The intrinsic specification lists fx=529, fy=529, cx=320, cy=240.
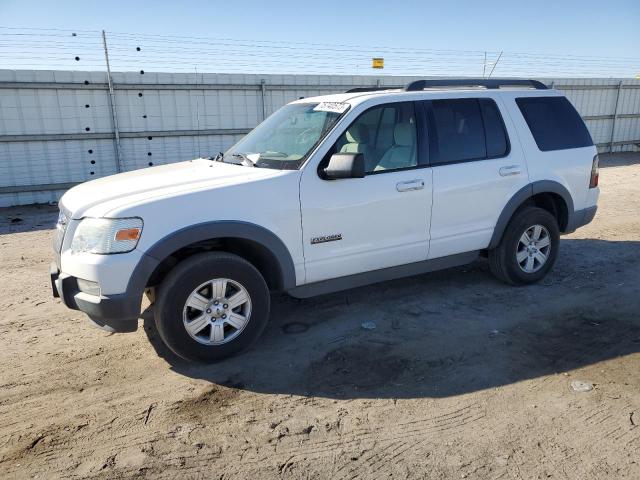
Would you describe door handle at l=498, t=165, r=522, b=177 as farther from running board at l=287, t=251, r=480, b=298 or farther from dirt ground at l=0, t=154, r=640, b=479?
dirt ground at l=0, t=154, r=640, b=479

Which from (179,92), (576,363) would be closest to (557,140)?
(576,363)

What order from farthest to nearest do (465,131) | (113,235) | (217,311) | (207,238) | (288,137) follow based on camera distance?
(465,131)
(288,137)
(217,311)
(207,238)
(113,235)

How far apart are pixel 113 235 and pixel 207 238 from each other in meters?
0.63

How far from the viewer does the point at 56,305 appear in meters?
5.25

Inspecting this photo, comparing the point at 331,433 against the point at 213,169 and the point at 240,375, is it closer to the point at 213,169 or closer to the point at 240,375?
the point at 240,375

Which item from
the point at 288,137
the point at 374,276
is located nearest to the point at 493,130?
the point at 374,276

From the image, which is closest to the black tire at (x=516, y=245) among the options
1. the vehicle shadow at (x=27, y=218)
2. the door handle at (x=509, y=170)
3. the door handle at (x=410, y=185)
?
the door handle at (x=509, y=170)

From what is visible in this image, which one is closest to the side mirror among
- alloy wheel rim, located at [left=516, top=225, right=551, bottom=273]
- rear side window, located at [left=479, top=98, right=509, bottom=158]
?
rear side window, located at [left=479, top=98, right=509, bottom=158]

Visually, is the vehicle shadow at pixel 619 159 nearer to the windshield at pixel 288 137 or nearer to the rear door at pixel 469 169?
the rear door at pixel 469 169

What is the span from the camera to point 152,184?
404 cm

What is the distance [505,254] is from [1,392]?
450 centimetres

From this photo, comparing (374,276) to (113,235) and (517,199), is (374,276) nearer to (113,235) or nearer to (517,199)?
(517,199)

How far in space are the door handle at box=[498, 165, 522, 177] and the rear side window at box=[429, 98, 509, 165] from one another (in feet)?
0.46

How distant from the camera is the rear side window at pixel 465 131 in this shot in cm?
480
